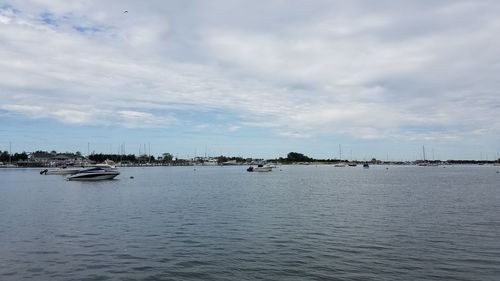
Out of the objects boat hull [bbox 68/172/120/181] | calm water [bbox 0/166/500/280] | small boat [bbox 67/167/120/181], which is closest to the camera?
calm water [bbox 0/166/500/280]

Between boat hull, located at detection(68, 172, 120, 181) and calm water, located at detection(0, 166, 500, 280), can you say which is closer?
calm water, located at detection(0, 166, 500, 280)

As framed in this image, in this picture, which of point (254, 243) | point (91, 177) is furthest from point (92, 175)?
point (254, 243)

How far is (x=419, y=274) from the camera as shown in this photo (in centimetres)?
1891

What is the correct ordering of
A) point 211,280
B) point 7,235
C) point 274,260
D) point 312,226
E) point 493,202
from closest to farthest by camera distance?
point 211,280, point 274,260, point 7,235, point 312,226, point 493,202

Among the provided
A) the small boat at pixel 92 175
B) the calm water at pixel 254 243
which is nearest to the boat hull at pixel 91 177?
the small boat at pixel 92 175

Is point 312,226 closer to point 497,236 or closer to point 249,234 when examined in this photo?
point 249,234

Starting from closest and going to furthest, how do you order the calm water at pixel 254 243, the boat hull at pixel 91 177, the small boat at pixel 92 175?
the calm water at pixel 254 243, the boat hull at pixel 91 177, the small boat at pixel 92 175

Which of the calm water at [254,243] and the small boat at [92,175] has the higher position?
the small boat at [92,175]

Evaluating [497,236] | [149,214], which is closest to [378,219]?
[497,236]

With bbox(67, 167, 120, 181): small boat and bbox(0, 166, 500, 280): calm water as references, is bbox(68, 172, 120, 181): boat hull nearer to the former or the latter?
bbox(67, 167, 120, 181): small boat

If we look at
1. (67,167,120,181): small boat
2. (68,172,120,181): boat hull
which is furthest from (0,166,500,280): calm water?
(67,167,120,181): small boat

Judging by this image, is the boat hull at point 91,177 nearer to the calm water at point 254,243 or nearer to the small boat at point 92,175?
the small boat at point 92,175

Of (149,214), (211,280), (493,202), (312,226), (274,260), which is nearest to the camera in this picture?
(211,280)

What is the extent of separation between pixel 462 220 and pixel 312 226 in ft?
39.6
